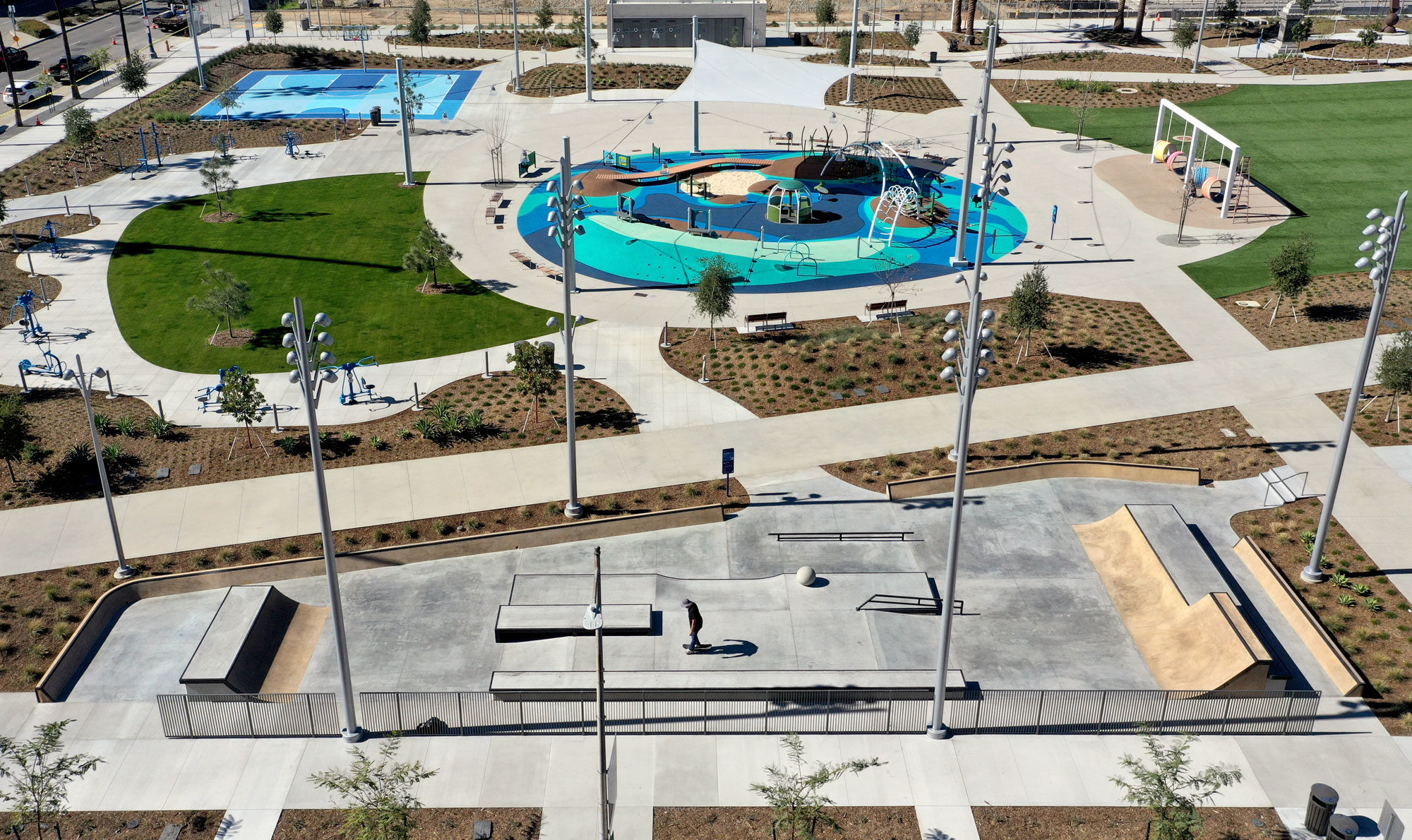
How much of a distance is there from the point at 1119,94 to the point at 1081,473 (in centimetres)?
4390

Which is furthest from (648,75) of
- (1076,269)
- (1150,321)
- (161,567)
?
(161,567)

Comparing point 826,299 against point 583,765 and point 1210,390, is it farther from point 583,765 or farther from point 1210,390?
point 583,765

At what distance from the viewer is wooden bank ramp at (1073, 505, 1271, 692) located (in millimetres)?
24562

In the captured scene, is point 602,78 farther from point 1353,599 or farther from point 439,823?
point 439,823

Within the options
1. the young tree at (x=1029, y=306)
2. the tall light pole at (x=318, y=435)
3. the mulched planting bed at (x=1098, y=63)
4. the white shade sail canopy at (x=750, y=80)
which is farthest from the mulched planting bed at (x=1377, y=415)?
the mulched planting bed at (x=1098, y=63)

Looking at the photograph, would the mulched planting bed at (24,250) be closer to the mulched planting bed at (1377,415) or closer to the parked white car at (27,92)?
the parked white car at (27,92)

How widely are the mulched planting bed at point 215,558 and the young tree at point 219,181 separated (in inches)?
1044

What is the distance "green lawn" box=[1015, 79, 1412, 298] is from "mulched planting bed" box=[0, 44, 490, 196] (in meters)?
39.6

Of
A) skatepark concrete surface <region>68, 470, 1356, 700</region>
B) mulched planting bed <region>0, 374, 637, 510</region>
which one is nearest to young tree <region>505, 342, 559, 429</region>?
mulched planting bed <region>0, 374, 637, 510</region>

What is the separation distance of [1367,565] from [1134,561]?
236 inches

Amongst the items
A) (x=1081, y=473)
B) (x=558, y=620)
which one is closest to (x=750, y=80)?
(x=1081, y=473)

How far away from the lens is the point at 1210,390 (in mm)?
37312

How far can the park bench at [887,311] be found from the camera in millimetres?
42406

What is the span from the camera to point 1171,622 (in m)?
26.6
